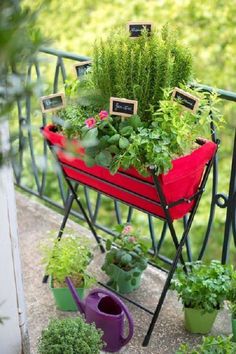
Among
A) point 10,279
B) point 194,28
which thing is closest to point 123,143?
point 10,279

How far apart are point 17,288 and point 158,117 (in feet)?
2.38

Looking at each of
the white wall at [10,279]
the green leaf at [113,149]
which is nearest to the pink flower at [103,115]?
the green leaf at [113,149]

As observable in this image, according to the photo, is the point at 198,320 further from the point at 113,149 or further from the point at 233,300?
the point at 113,149

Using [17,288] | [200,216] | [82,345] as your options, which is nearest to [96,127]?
[17,288]

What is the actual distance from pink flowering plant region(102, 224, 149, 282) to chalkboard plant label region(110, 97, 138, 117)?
2.20 feet

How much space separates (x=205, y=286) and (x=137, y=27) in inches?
38.1

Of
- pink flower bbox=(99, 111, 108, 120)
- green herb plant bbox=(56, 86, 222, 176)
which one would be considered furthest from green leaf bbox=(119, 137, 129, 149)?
pink flower bbox=(99, 111, 108, 120)

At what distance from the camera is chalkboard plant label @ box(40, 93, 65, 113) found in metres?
1.91

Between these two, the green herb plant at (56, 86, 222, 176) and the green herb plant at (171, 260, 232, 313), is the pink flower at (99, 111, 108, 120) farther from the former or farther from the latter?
the green herb plant at (171, 260, 232, 313)

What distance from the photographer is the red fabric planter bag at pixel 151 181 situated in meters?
1.80

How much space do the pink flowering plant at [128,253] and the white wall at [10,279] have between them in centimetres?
54

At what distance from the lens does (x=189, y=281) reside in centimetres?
203

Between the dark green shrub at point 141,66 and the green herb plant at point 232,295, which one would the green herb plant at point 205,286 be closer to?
the green herb plant at point 232,295

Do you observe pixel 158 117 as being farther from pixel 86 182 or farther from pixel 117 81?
pixel 86 182
